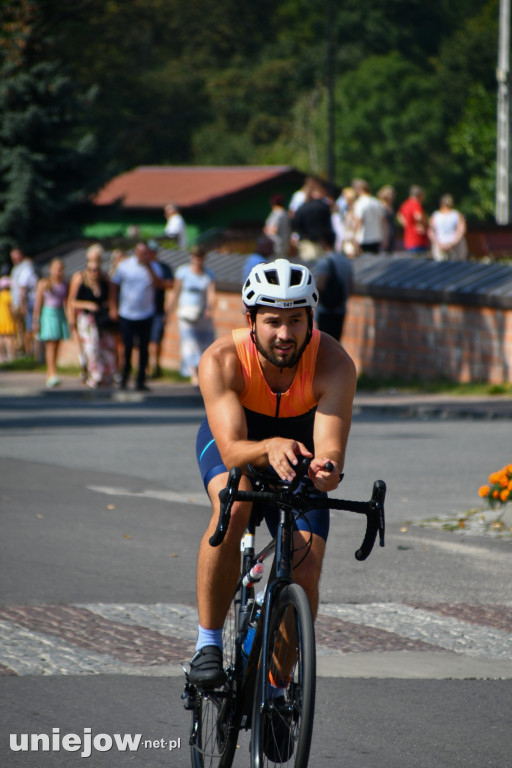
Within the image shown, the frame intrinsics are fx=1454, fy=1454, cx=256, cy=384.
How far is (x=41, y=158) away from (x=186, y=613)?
2940cm

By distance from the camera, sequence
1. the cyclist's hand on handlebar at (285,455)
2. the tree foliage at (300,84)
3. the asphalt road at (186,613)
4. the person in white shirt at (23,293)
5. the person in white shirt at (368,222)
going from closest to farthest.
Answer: the cyclist's hand on handlebar at (285,455), the asphalt road at (186,613), the person in white shirt at (368,222), the person in white shirt at (23,293), the tree foliage at (300,84)

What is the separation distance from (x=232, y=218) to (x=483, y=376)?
2966 centimetres

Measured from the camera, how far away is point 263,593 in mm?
4574

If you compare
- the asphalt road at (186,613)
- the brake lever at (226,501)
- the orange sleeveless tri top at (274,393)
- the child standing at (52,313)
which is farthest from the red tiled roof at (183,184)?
the brake lever at (226,501)

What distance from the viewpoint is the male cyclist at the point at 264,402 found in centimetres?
456

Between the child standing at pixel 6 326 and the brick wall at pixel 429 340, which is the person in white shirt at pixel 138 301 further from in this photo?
the child standing at pixel 6 326

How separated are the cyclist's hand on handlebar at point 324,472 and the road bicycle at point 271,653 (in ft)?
0.05

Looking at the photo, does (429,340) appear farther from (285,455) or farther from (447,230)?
(285,455)

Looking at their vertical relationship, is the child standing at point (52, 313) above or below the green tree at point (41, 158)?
below

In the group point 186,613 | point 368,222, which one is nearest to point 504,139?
point 368,222

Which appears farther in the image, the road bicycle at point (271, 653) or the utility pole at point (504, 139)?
the utility pole at point (504, 139)

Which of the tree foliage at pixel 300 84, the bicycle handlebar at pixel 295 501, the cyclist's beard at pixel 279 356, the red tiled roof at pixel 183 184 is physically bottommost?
the bicycle handlebar at pixel 295 501

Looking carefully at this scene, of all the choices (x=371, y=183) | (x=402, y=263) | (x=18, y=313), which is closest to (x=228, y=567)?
(x=402, y=263)

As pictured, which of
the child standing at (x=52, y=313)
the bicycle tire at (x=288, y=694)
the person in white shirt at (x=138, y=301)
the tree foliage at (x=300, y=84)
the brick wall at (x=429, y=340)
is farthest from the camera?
the tree foliage at (x=300, y=84)
